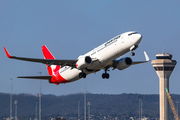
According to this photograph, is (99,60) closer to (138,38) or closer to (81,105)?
(138,38)

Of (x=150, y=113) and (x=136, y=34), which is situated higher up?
(x=136, y=34)

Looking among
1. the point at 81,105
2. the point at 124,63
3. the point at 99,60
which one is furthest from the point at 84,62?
the point at 81,105

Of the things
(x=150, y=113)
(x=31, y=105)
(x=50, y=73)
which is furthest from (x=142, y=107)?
(x=50, y=73)

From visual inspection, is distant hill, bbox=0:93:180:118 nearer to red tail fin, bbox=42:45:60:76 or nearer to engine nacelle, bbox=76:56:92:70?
red tail fin, bbox=42:45:60:76

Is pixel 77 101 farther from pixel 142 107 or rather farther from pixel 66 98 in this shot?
pixel 142 107

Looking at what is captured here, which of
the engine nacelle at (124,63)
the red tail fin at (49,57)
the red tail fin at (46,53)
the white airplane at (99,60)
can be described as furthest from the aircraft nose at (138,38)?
the red tail fin at (46,53)

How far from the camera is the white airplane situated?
6272 centimetres

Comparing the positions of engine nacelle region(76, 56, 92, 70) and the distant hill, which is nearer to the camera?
engine nacelle region(76, 56, 92, 70)

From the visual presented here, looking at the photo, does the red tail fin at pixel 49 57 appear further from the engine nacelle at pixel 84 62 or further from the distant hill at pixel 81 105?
the distant hill at pixel 81 105

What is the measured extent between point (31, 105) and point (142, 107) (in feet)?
280

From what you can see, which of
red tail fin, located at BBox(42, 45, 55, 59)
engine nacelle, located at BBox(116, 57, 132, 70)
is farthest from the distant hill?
engine nacelle, located at BBox(116, 57, 132, 70)

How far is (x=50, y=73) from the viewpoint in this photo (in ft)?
267

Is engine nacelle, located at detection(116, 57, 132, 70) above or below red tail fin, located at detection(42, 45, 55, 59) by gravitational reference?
below

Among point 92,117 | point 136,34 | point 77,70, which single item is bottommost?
point 92,117
